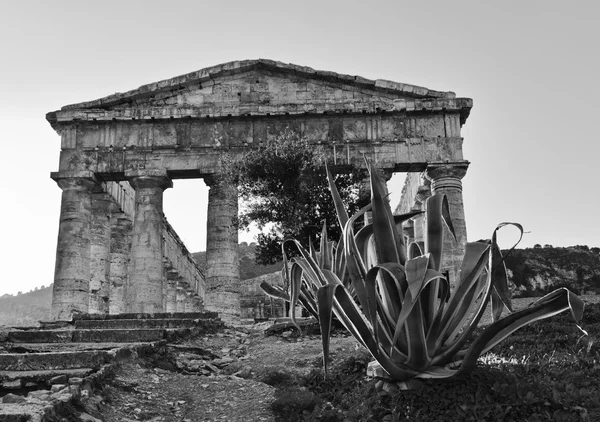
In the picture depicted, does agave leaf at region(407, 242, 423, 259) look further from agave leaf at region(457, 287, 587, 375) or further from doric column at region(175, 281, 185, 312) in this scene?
doric column at region(175, 281, 185, 312)

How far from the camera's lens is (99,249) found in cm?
2389

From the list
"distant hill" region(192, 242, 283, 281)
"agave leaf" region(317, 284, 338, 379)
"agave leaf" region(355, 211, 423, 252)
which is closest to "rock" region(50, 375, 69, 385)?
"agave leaf" region(317, 284, 338, 379)

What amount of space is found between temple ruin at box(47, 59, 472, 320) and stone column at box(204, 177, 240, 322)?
0.11 ft

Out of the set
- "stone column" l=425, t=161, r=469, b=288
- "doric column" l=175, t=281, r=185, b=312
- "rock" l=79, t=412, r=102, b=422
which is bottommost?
"rock" l=79, t=412, r=102, b=422

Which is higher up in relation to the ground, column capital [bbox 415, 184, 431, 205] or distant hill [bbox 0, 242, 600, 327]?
column capital [bbox 415, 184, 431, 205]

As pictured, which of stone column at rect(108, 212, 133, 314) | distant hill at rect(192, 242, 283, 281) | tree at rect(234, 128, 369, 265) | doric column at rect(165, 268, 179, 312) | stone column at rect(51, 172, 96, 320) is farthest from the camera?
distant hill at rect(192, 242, 283, 281)

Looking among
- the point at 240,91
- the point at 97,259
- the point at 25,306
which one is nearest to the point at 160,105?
the point at 240,91

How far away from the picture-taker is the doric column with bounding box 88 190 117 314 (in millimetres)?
23734

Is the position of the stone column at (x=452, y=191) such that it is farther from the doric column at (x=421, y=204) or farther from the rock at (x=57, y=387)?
the rock at (x=57, y=387)

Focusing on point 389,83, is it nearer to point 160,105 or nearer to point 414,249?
point 160,105

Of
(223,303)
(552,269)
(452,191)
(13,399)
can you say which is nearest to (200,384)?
(13,399)

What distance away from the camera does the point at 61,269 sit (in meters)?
20.9

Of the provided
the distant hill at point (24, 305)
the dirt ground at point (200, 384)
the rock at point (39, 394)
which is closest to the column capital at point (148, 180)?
the dirt ground at point (200, 384)

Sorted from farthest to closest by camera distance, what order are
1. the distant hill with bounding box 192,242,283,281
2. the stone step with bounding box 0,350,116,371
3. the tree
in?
1. the distant hill with bounding box 192,242,283,281
2. the tree
3. the stone step with bounding box 0,350,116,371
